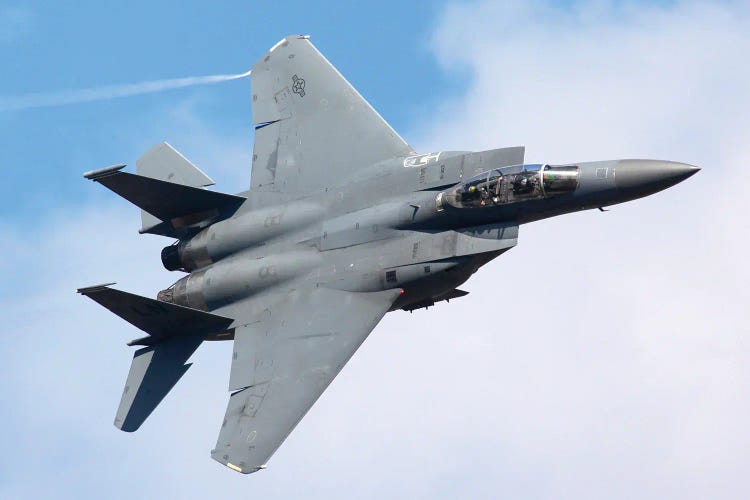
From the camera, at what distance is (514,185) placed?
24.8 meters

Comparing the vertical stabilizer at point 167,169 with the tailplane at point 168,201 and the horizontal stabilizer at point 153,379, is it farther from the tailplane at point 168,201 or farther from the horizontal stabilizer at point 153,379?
the horizontal stabilizer at point 153,379

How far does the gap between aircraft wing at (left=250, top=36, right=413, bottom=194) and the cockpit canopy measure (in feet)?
7.06

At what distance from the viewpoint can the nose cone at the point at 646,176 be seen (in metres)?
24.2

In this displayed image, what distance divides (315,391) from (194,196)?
479 cm

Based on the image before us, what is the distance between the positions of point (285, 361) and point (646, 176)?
21.7 feet

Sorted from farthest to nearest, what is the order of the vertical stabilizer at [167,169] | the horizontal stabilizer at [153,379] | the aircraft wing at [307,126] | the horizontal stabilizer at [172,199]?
the vertical stabilizer at [167,169] → the horizontal stabilizer at [172,199] → the aircraft wing at [307,126] → the horizontal stabilizer at [153,379]

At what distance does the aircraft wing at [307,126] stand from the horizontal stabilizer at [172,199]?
78cm

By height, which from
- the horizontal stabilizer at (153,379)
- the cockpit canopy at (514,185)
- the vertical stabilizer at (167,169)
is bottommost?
the horizontal stabilizer at (153,379)

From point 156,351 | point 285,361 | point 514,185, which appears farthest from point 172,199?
point 514,185

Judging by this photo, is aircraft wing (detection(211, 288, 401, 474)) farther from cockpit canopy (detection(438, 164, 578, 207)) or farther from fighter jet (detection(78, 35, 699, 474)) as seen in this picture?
cockpit canopy (detection(438, 164, 578, 207))

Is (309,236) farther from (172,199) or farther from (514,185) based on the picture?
(514,185)

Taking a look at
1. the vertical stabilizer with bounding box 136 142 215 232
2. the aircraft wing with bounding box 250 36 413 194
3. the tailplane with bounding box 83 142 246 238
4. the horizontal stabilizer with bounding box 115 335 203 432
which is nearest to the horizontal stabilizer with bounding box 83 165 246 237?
the tailplane with bounding box 83 142 246 238

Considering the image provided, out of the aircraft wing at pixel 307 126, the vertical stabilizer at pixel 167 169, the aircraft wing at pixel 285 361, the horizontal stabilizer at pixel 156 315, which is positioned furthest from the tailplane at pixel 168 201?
the aircraft wing at pixel 285 361

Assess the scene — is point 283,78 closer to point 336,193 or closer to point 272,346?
point 336,193
